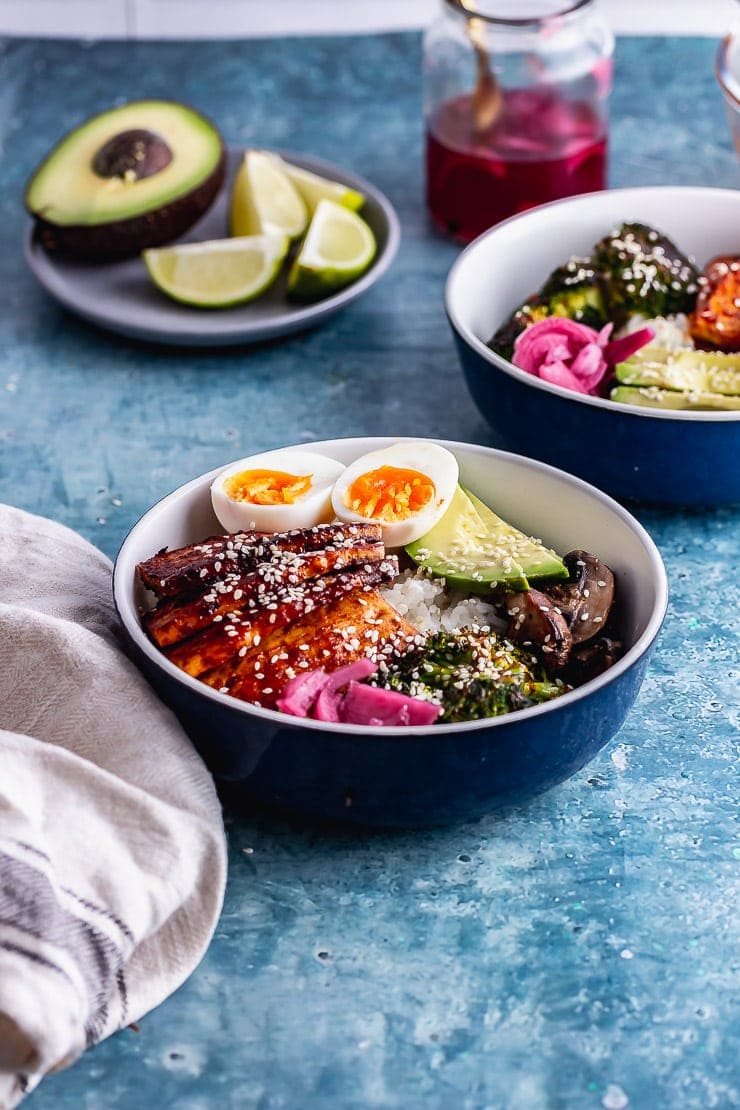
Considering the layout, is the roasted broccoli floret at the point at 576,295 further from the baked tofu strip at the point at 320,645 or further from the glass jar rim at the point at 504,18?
the baked tofu strip at the point at 320,645

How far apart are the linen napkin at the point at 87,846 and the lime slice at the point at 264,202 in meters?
1.01

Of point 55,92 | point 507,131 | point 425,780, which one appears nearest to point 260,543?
point 425,780

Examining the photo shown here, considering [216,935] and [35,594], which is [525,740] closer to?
[216,935]

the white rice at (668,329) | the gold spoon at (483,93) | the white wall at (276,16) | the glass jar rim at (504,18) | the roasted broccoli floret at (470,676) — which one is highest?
the glass jar rim at (504,18)

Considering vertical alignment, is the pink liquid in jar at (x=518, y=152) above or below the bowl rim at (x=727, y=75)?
below

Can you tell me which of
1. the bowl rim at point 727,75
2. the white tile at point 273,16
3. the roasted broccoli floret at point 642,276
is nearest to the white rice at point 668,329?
the roasted broccoli floret at point 642,276

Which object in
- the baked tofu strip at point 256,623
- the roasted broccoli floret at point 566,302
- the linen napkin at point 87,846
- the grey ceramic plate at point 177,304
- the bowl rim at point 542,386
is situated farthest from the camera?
the grey ceramic plate at point 177,304

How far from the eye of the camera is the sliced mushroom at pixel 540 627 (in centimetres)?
128

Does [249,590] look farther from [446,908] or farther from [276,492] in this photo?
[446,908]

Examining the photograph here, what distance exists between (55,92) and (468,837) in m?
Answer: 2.06

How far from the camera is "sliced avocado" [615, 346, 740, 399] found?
1.65 metres

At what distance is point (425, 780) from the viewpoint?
1.13 m

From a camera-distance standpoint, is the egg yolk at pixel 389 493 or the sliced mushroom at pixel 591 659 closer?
the sliced mushroom at pixel 591 659

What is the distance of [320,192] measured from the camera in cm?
222
